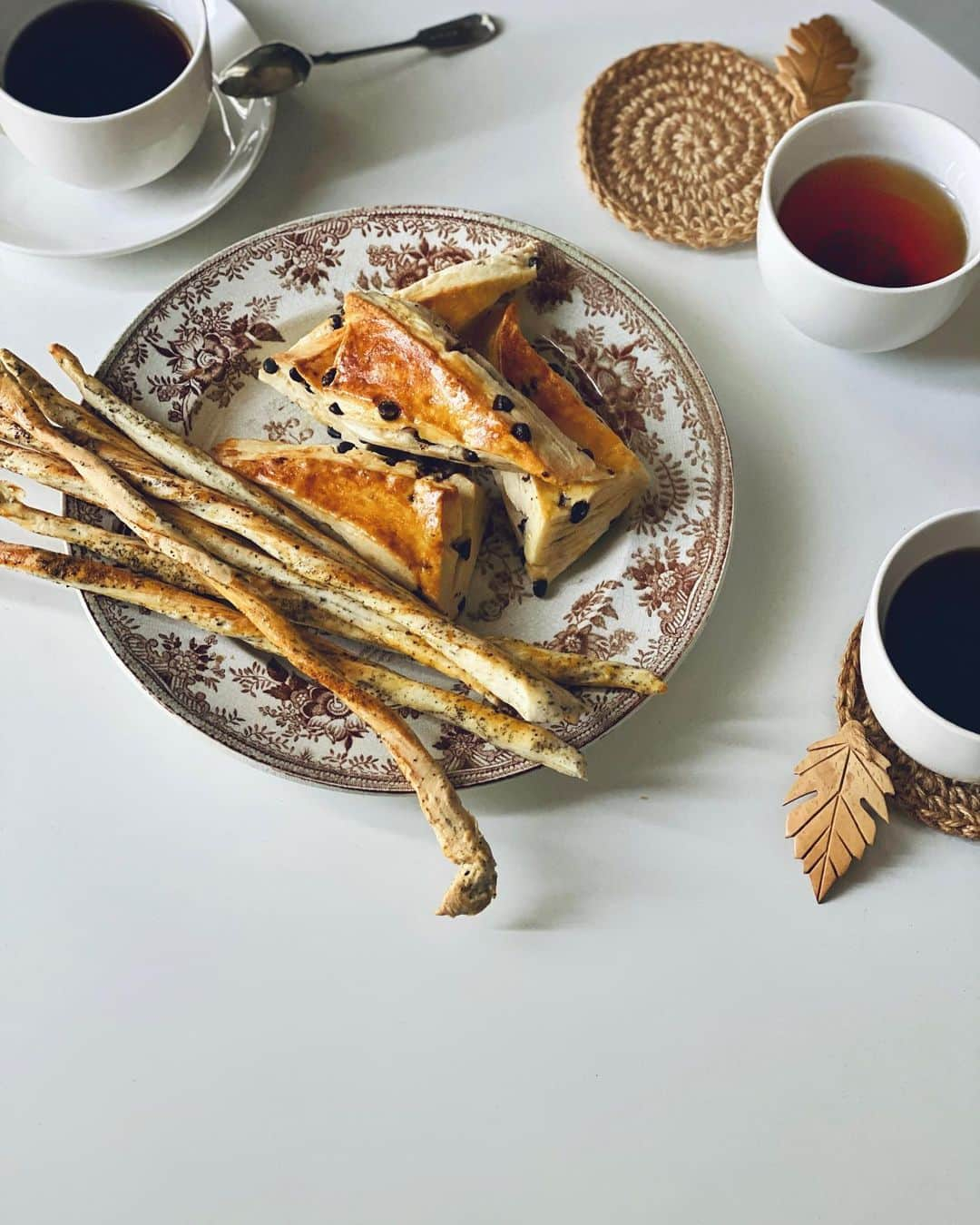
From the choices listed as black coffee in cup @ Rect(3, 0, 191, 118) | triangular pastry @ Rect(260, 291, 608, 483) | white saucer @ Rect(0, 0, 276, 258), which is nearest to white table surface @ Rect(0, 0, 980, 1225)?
triangular pastry @ Rect(260, 291, 608, 483)

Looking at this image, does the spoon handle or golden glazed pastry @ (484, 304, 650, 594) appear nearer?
golden glazed pastry @ (484, 304, 650, 594)

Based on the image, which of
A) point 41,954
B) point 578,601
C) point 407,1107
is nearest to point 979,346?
point 578,601

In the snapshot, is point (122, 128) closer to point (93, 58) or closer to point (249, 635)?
point (93, 58)

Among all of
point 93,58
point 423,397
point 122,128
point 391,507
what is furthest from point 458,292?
point 93,58

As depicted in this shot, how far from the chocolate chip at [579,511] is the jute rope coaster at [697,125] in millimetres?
434

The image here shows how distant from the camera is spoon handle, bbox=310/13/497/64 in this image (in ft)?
5.30

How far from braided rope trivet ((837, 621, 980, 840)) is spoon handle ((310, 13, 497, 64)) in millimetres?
961

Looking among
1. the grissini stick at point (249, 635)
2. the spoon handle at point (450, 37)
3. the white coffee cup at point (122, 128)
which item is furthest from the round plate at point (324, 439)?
the spoon handle at point (450, 37)

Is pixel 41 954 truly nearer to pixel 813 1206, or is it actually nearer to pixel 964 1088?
pixel 813 1206

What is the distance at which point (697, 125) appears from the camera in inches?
61.4

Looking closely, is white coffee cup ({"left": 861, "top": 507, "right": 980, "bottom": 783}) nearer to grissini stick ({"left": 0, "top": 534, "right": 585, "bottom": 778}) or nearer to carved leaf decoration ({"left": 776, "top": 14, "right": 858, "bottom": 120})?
grissini stick ({"left": 0, "top": 534, "right": 585, "bottom": 778})

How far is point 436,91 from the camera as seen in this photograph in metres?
1.62

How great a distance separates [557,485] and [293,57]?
68cm

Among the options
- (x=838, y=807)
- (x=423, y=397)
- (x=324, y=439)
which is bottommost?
(x=838, y=807)
